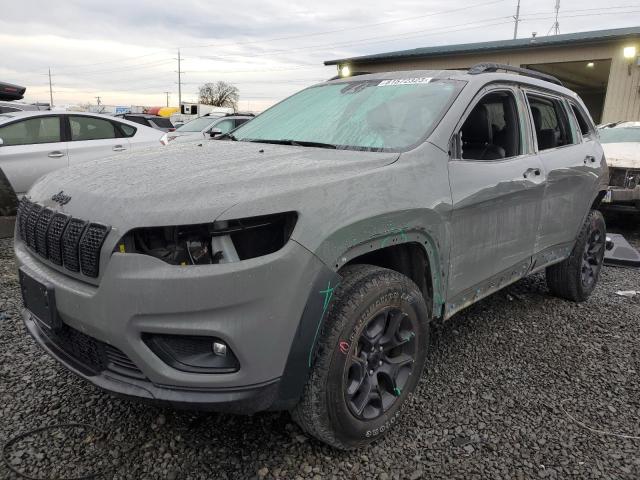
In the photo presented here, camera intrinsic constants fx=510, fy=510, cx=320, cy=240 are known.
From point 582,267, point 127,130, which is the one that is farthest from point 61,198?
point 127,130

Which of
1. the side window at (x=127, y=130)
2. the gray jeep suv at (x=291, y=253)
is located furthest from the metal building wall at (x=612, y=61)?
the gray jeep suv at (x=291, y=253)

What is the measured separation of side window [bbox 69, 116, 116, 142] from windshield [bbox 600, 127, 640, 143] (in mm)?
8133

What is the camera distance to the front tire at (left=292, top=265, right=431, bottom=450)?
2.08 metres

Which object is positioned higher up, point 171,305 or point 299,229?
point 299,229

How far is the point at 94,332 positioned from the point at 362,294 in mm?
1074

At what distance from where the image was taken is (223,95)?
251 ft

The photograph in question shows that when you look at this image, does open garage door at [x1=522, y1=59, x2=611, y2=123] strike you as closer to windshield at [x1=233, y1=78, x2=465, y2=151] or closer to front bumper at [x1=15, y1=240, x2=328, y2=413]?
windshield at [x1=233, y1=78, x2=465, y2=151]

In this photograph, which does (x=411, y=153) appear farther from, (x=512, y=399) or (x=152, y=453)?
(x=152, y=453)

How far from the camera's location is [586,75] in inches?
806

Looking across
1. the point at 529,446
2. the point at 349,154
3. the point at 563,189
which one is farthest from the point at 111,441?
the point at 563,189

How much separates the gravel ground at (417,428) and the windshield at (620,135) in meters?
6.34

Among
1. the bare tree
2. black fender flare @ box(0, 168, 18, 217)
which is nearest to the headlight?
black fender flare @ box(0, 168, 18, 217)

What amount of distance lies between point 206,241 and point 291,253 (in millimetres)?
315

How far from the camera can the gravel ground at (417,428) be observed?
7.35ft
